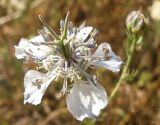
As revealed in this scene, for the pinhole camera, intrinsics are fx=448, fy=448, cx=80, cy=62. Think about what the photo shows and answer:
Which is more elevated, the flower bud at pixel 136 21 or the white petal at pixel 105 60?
the flower bud at pixel 136 21

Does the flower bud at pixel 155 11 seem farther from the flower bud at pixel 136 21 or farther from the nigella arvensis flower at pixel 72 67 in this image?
the nigella arvensis flower at pixel 72 67

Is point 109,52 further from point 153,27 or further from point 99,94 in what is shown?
point 153,27

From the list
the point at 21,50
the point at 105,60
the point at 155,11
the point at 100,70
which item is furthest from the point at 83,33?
the point at 155,11

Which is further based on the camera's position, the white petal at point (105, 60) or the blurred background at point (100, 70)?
the blurred background at point (100, 70)

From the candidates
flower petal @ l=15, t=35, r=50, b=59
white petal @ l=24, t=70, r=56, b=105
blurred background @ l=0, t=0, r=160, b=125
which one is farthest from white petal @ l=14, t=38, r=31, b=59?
blurred background @ l=0, t=0, r=160, b=125

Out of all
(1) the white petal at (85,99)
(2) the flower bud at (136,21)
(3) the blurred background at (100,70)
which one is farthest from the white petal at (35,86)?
(3) the blurred background at (100,70)

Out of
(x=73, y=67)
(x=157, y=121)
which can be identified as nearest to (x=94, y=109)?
(x=73, y=67)
